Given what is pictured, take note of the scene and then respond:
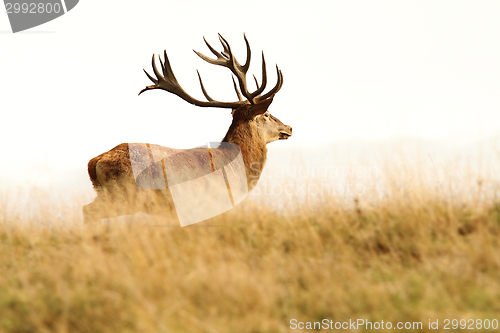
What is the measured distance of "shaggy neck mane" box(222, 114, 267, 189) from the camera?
7.65 meters

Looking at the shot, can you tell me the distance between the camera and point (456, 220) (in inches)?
172

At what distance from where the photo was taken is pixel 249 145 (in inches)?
302

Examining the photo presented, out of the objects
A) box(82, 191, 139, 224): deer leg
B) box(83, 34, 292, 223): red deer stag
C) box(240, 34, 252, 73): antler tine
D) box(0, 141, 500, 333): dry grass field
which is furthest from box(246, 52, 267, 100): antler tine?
box(82, 191, 139, 224): deer leg

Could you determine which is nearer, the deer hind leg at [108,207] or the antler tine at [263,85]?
the deer hind leg at [108,207]

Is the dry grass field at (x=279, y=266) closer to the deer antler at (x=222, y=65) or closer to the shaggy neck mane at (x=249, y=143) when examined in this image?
the shaggy neck mane at (x=249, y=143)

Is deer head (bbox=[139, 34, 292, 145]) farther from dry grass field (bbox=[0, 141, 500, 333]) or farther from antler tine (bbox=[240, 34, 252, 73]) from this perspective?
dry grass field (bbox=[0, 141, 500, 333])

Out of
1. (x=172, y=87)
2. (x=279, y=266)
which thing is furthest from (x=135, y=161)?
(x=279, y=266)

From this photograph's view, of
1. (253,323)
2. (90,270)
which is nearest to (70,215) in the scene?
(90,270)

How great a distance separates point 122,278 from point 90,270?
0.41 m

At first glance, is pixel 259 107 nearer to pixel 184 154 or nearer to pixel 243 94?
pixel 243 94

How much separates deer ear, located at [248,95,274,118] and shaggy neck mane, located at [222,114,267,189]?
0.22 m

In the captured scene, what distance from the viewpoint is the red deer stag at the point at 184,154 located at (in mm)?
6301

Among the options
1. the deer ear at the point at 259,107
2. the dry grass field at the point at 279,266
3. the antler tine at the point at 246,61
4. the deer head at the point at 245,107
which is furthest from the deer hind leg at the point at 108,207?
the antler tine at the point at 246,61

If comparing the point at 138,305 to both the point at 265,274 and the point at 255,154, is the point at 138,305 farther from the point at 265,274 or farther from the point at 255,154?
the point at 255,154
